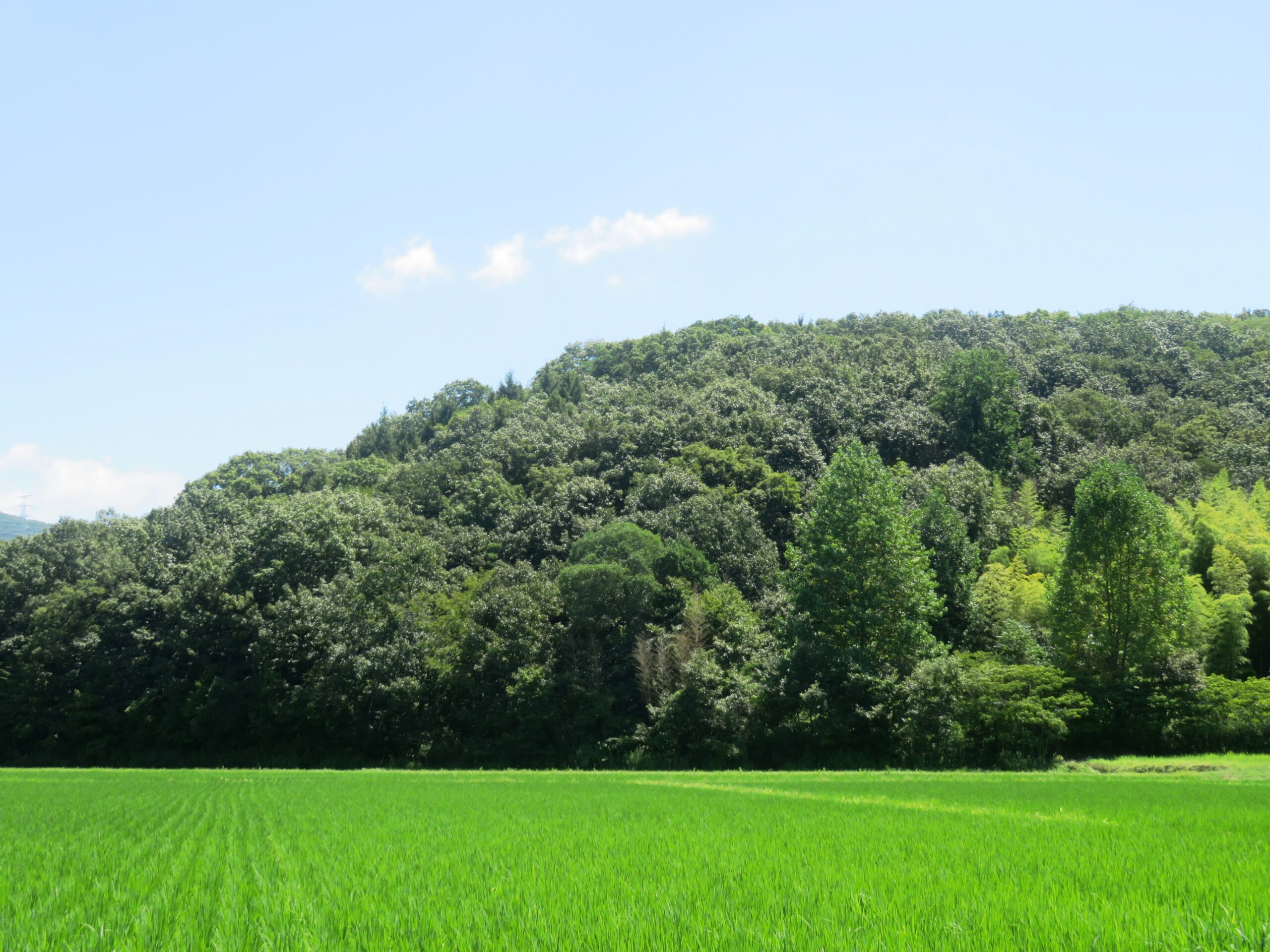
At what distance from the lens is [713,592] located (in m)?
50.6

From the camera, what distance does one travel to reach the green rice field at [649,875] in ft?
16.6

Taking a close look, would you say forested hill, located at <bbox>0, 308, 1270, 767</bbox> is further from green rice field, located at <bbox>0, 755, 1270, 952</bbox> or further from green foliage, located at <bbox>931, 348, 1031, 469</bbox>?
green rice field, located at <bbox>0, 755, 1270, 952</bbox>

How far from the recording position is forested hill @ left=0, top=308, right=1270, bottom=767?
120 feet

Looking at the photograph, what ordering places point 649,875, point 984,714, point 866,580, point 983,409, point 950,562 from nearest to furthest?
point 649,875 → point 984,714 → point 866,580 → point 950,562 → point 983,409

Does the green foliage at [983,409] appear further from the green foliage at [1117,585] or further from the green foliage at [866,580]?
the green foliage at [1117,585]

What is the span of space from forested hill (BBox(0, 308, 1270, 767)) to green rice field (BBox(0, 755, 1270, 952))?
22.9 metres

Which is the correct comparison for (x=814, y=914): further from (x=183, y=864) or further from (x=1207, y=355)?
(x=1207, y=355)

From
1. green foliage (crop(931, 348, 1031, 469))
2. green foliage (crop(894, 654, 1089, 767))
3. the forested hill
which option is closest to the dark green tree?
the forested hill

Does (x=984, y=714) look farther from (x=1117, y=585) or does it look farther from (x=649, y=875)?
(x=649, y=875)

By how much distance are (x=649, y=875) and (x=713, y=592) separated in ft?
144

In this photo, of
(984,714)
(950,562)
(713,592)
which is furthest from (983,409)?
(984,714)

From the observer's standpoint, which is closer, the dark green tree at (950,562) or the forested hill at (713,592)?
the forested hill at (713,592)

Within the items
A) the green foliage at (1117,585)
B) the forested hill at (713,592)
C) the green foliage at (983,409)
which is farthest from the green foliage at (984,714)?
the green foliage at (983,409)

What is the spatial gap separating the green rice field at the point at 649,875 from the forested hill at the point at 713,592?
2290cm
